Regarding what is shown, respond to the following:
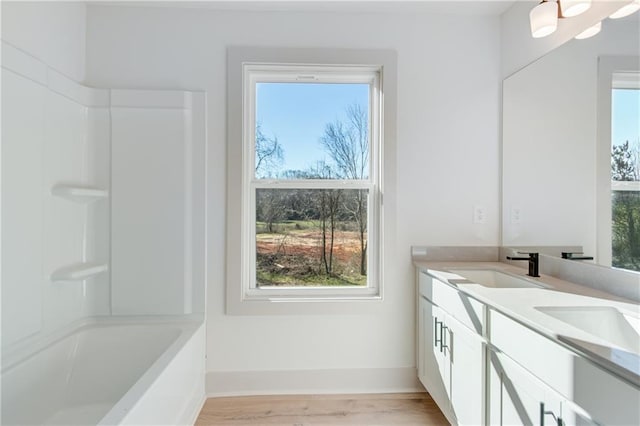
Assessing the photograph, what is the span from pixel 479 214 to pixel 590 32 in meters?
1.14

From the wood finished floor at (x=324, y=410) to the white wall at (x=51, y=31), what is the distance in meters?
2.21

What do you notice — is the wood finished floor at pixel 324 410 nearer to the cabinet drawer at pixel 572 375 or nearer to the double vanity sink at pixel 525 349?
the double vanity sink at pixel 525 349

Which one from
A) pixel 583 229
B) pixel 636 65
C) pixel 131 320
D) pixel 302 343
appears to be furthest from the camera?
pixel 302 343

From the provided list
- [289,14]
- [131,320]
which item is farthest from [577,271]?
[131,320]

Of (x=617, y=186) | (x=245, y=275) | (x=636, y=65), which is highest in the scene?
(x=636, y=65)

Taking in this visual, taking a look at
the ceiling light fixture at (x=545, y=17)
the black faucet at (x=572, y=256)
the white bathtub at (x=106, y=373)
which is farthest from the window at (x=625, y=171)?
the white bathtub at (x=106, y=373)

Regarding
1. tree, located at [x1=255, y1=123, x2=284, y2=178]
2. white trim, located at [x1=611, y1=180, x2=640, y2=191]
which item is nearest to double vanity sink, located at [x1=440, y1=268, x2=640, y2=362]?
white trim, located at [x1=611, y1=180, x2=640, y2=191]

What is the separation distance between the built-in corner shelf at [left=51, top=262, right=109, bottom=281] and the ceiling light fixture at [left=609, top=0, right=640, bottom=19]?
2968 millimetres

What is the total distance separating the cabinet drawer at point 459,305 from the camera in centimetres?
156

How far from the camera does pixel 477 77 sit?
231 cm

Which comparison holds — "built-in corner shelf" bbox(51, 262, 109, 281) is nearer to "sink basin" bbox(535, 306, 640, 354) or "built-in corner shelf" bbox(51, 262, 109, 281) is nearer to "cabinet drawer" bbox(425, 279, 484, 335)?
"cabinet drawer" bbox(425, 279, 484, 335)

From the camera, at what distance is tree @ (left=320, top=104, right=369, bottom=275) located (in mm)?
2346

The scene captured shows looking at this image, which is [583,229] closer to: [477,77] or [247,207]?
[477,77]

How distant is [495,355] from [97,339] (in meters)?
2.11
